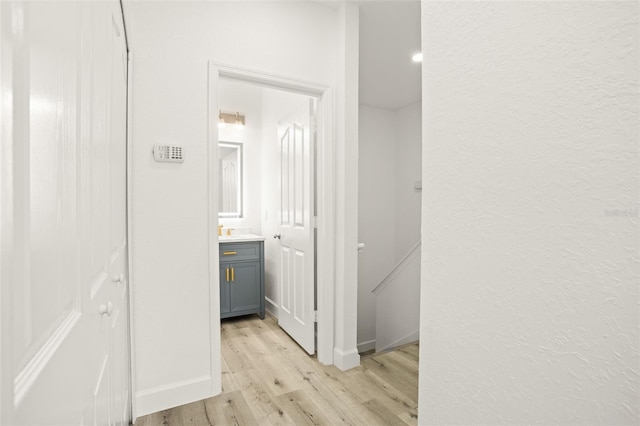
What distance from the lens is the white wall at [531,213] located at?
392 millimetres

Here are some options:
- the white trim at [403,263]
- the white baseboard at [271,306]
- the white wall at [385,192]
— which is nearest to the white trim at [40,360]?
the white trim at [403,263]

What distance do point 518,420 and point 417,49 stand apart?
10.4ft

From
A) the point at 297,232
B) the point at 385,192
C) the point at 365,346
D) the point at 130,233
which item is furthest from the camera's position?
the point at 385,192

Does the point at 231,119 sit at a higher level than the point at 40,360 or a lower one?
higher

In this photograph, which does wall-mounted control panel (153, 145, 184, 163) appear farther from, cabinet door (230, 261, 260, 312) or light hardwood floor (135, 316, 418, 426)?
cabinet door (230, 261, 260, 312)

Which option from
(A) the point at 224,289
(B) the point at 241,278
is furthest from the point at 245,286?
(A) the point at 224,289

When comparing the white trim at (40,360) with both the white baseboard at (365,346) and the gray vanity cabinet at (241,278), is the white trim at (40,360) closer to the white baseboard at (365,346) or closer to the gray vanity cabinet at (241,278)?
the gray vanity cabinet at (241,278)

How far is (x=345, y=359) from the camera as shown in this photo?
2277 millimetres

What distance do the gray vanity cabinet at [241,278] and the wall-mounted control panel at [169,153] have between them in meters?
1.56

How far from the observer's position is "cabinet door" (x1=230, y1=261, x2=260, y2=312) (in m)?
3.37

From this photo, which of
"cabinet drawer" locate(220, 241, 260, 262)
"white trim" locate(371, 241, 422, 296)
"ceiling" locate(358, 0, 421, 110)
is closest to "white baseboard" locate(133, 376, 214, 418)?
"cabinet drawer" locate(220, 241, 260, 262)

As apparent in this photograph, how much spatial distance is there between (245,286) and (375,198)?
241cm

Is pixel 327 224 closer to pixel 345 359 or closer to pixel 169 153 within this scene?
pixel 345 359

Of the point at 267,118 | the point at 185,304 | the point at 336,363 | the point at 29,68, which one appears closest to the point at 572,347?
the point at 29,68
